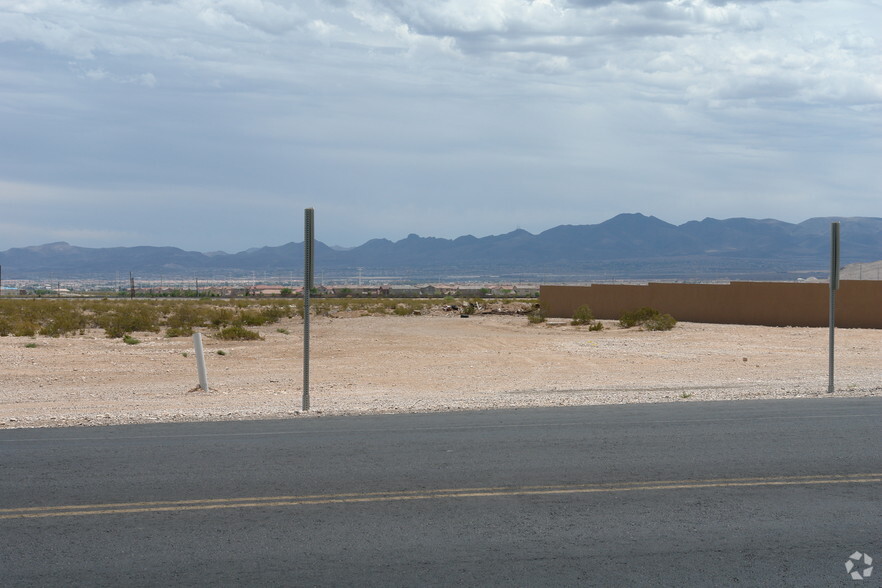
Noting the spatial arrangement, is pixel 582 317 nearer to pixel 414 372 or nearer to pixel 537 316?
pixel 537 316

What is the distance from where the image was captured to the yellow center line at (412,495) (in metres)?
8.28

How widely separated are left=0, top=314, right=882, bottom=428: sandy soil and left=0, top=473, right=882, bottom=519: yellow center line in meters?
6.46

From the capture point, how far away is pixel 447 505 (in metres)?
8.38

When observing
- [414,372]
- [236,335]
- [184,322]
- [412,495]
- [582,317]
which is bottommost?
[184,322]

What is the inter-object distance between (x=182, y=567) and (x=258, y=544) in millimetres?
676

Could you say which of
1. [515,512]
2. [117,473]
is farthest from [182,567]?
[117,473]

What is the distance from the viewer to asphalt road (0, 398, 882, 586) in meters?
6.65

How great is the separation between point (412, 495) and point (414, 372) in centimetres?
1727

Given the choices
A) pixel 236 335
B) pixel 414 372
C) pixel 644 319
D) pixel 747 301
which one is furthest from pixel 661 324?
pixel 414 372

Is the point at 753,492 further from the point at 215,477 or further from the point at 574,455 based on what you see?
the point at 215,477

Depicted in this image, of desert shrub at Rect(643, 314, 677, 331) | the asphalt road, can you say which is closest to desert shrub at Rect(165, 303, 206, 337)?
desert shrub at Rect(643, 314, 677, 331)

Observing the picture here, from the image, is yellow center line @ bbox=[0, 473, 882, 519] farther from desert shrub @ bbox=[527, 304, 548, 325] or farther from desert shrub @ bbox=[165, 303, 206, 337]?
desert shrub @ bbox=[527, 304, 548, 325]

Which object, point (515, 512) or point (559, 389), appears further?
point (559, 389)

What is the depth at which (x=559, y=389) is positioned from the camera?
2041 cm
